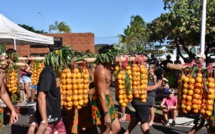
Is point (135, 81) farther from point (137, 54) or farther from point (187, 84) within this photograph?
point (187, 84)

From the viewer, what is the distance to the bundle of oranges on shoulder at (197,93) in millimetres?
4176

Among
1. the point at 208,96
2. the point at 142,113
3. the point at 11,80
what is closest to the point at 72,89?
the point at 142,113

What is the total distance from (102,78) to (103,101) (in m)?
0.38

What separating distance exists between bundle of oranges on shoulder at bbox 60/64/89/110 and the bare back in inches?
12.6

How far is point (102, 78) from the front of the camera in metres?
4.84

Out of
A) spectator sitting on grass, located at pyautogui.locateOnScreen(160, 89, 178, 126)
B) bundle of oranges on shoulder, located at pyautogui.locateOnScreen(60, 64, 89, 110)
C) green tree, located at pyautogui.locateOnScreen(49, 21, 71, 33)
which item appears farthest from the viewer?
green tree, located at pyautogui.locateOnScreen(49, 21, 71, 33)

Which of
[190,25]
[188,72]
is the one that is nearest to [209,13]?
[190,25]

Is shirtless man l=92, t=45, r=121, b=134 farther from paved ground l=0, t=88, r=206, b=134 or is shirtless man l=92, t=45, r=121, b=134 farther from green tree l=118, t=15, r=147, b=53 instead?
green tree l=118, t=15, r=147, b=53

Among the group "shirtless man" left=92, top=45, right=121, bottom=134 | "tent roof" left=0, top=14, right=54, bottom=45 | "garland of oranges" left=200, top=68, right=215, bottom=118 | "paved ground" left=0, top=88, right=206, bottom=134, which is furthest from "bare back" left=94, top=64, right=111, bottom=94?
"tent roof" left=0, top=14, right=54, bottom=45

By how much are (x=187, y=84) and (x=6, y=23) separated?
8734 millimetres

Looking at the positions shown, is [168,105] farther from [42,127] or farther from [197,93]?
[42,127]

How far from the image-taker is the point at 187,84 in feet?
14.2

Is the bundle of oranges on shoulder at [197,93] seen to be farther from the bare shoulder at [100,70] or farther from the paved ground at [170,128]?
the paved ground at [170,128]

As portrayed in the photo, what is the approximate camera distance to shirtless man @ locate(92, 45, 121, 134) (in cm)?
482
